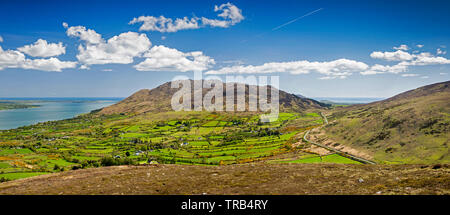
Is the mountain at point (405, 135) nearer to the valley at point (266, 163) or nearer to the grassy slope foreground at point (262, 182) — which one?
the valley at point (266, 163)

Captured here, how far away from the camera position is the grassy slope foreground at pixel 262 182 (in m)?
9.78

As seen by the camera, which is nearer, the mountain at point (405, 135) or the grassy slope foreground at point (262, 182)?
the grassy slope foreground at point (262, 182)

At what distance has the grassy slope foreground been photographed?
9.78 metres

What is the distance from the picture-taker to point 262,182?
461 inches

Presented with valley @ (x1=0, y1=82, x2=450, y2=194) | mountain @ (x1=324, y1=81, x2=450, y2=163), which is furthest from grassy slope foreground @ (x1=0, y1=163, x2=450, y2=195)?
mountain @ (x1=324, y1=81, x2=450, y2=163)

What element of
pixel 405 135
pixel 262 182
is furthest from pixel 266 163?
pixel 405 135

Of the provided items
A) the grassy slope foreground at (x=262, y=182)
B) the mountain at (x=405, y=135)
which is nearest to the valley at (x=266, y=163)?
the grassy slope foreground at (x=262, y=182)

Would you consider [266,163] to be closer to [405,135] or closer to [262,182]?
[262,182]

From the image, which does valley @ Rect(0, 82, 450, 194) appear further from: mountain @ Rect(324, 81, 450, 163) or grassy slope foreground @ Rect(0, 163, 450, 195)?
mountain @ Rect(324, 81, 450, 163)
